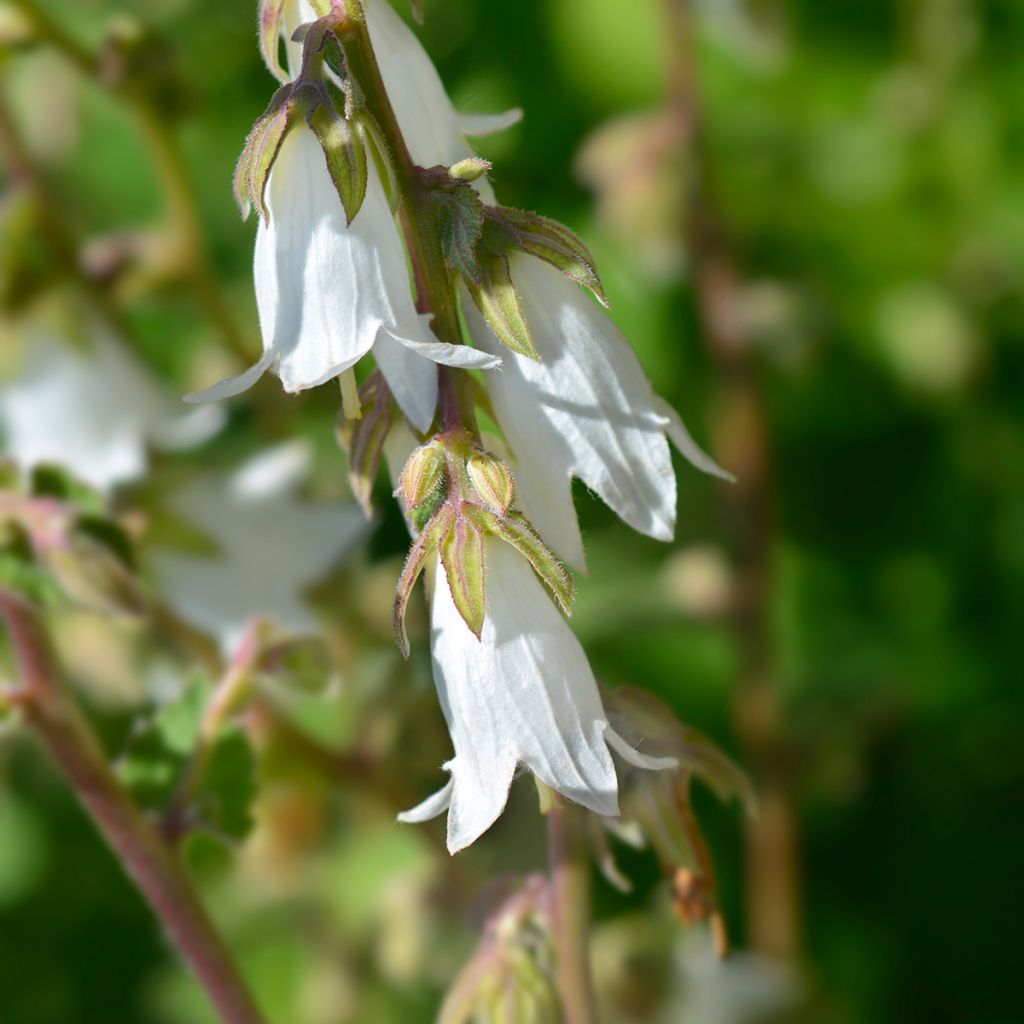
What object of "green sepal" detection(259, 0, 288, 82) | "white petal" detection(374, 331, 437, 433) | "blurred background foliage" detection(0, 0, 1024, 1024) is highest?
"green sepal" detection(259, 0, 288, 82)

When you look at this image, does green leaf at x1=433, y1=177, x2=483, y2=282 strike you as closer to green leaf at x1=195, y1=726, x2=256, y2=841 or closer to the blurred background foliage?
green leaf at x1=195, y1=726, x2=256, y2=841

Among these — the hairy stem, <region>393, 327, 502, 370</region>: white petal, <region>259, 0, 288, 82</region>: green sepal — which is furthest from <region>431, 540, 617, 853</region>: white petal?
the hairy stem

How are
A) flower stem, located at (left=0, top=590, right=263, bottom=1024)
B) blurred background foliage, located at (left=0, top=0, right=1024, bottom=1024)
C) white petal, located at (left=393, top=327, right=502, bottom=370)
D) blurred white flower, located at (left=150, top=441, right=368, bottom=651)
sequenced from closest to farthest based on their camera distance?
white petal, located at (left=393, top=327, right=502, bottom=370), flower stem, located at (left=0, top=590, right=263, bottom=1024), blurred white flower, located at (left=150, top=441, right=368, bottom=651), blurred background foliage, located at (left=0, top=0, right=1024, bottom=1024)

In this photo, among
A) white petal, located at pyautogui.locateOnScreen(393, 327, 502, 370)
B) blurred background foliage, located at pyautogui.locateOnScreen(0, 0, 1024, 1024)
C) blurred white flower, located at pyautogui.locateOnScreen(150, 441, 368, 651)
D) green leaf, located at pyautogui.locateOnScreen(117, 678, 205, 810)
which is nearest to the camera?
white petal, located at pyautogui.locateOnScreen(393, 327, 502, 370)

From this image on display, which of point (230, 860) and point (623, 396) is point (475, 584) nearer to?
point (623, 396)

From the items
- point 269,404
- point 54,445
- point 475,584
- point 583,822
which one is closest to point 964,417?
point 269,404

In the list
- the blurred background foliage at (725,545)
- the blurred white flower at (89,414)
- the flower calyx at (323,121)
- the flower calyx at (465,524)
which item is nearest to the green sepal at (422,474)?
the flower calyx at (465,524)

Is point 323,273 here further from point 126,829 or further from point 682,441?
point 126,829
